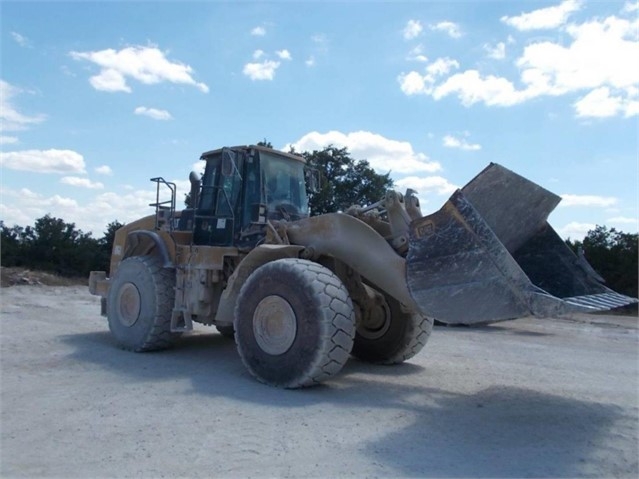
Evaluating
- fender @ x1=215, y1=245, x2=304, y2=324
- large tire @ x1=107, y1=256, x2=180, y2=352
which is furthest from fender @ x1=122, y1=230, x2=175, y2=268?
fender @ x1=215, y1=245, x2=304, y2=324

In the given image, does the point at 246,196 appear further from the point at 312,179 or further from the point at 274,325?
the point at 274,325

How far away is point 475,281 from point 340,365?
5.38ft

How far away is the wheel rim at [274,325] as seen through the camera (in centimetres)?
638

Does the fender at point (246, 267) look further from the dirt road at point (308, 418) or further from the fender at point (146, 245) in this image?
the fender at point (146, 245)

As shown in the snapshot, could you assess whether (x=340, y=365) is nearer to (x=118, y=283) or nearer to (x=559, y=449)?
(x=559, y=449)

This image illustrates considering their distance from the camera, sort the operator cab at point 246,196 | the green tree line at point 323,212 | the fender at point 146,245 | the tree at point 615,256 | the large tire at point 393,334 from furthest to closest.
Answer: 1. the tree at point 615,256
2. the green tree line at point 323,212
3. the fender at point 146,245
4. the operator cab at point 246,196
5. the large tire at point 393,334

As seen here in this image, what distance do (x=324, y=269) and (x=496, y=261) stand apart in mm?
1857

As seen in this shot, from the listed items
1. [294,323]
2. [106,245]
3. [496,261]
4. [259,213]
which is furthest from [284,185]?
[106,245]

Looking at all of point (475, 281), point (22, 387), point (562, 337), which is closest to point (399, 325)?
point (475, 281)

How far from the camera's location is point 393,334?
7.94m

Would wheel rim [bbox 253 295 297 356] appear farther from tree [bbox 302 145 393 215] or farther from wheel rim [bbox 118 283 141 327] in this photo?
tree [bbox 302 145 393 215]

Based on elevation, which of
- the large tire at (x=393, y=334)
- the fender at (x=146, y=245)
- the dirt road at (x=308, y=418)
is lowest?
the dirt road at (x=308, y=418)

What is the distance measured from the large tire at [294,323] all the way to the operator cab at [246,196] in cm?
160

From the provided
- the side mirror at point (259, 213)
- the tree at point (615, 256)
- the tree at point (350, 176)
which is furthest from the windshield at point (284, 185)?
the tree at point (615, 256)
